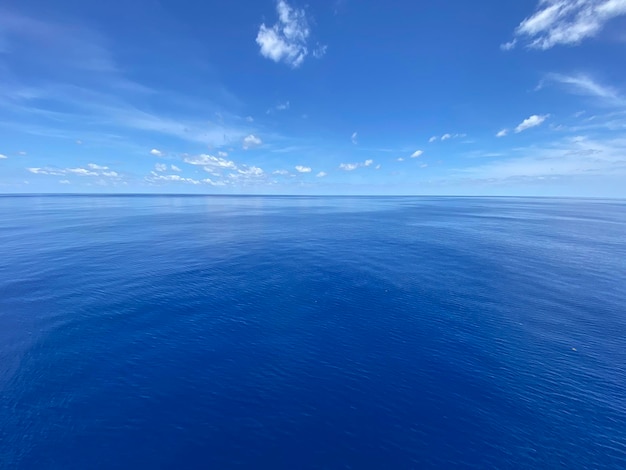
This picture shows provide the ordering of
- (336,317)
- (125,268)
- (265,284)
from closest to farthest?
1. (336,317)
2. (265,284)
3. (125,268)

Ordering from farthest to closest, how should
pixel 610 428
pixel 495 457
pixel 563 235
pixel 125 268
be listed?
pixel 563 235 → pixel 125 268 → pixel 610 428 → pixel 495 457

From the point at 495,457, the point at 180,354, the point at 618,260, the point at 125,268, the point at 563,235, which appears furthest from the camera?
the point at 563,235

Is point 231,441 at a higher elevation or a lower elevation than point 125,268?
lower

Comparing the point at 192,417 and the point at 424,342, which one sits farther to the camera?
the point at 424,342

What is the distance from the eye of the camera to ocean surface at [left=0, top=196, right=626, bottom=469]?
21469 millimetres

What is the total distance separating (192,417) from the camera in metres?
24.0

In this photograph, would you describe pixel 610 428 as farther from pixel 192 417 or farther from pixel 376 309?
pixel 192 417

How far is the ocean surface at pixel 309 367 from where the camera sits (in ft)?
70.4

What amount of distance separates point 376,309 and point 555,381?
2203cm

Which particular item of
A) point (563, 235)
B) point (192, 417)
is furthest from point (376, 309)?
point (563, 235)

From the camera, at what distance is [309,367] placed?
29969 millimetres

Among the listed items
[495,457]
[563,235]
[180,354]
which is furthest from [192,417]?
[563,235]

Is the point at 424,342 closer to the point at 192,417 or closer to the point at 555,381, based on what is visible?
the point at 555,381

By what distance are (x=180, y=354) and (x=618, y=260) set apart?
105049mm
